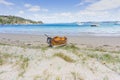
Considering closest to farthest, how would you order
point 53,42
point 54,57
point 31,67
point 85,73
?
point 85,73
point 31,67
point 54,57
point 53,42

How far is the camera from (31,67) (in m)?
6.62

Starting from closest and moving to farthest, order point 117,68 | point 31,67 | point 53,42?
point 31,67, point 117,68, point 53,42

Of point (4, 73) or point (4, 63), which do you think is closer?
point (4, 73)

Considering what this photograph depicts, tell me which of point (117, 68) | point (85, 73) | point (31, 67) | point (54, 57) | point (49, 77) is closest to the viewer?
point (49, 77)

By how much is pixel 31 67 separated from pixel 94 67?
2.21 m

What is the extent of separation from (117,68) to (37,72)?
2998 millimetres

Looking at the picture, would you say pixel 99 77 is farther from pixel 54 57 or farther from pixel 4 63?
pixel 4 63

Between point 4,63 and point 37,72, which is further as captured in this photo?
point 4,63

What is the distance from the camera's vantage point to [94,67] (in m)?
6.82

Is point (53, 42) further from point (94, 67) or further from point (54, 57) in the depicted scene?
point (94, 67)

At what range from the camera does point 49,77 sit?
226 inches

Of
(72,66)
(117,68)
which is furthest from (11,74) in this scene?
(117,68)

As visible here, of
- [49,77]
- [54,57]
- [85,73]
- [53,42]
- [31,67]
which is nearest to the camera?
[49,77]

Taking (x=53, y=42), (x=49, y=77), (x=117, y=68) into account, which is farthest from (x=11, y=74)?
A: (x=53, y=42)
